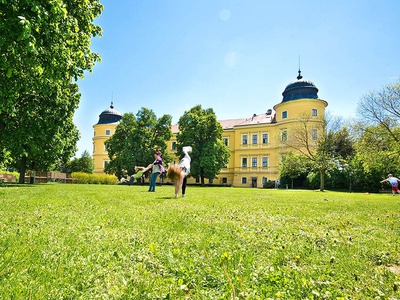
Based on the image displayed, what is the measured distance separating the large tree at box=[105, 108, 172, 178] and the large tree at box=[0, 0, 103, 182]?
2116cm

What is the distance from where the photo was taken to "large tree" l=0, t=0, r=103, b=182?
7.83m

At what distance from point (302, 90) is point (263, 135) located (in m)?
11.9

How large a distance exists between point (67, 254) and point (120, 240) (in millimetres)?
721

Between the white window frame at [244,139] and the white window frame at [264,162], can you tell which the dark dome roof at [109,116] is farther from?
the white window frame at [264,162]

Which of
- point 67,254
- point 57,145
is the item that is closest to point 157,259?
point 67,254

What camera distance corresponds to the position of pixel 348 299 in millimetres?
2062

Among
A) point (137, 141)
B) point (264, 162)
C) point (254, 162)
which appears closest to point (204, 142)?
point (137, 141)

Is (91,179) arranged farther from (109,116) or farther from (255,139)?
(255,139)

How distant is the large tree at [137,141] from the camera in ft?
150

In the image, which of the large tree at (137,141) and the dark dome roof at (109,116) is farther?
the dark dome roof at (109,116)

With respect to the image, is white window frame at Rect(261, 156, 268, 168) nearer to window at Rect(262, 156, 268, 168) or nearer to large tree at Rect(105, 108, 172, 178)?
window at Rect(262, 156, 268, 168)

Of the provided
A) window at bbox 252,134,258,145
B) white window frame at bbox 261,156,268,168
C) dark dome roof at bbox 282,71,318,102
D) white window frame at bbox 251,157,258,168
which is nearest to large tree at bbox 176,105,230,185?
white window frame at bbox 251,157,258,168

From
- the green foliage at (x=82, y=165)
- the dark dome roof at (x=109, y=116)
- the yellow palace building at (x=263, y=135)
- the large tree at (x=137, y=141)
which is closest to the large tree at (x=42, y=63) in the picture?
the large tree at (x=137, y=141)

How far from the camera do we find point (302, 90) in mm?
54406
